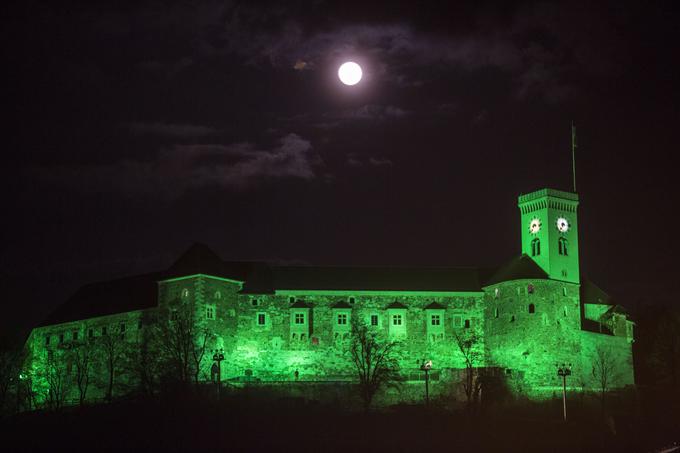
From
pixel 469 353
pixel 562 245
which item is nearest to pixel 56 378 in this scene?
pixel 469 353

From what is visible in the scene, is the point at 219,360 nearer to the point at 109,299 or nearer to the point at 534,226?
the point at 109,299

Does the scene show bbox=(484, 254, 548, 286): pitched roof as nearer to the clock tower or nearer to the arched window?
the clock tower

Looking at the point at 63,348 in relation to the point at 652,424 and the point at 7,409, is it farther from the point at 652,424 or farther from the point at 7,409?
the point at 652,424

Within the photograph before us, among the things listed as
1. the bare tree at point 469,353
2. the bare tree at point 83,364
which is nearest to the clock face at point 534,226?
the bare tree at point 469,353

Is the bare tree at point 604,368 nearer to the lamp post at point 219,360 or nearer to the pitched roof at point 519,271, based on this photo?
A: the pitched roof at point 519,271

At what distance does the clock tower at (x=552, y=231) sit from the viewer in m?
121

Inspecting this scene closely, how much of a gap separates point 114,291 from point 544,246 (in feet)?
154

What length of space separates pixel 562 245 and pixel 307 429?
38.5 metres

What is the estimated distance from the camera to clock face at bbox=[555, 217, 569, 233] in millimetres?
123562

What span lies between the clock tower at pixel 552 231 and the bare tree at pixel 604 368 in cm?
760

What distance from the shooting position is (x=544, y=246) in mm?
121688

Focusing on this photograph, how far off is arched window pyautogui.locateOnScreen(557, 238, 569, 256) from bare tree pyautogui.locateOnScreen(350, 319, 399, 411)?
1925 centimetres

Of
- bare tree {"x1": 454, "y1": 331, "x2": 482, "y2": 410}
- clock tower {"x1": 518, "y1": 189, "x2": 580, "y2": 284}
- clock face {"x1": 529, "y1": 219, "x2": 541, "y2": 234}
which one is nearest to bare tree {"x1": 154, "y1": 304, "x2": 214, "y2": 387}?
bare tree {"x1": 454, "y1": 331, "x2": 482, "y2": 410}

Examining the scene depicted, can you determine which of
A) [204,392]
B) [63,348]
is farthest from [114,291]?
[204,392]
